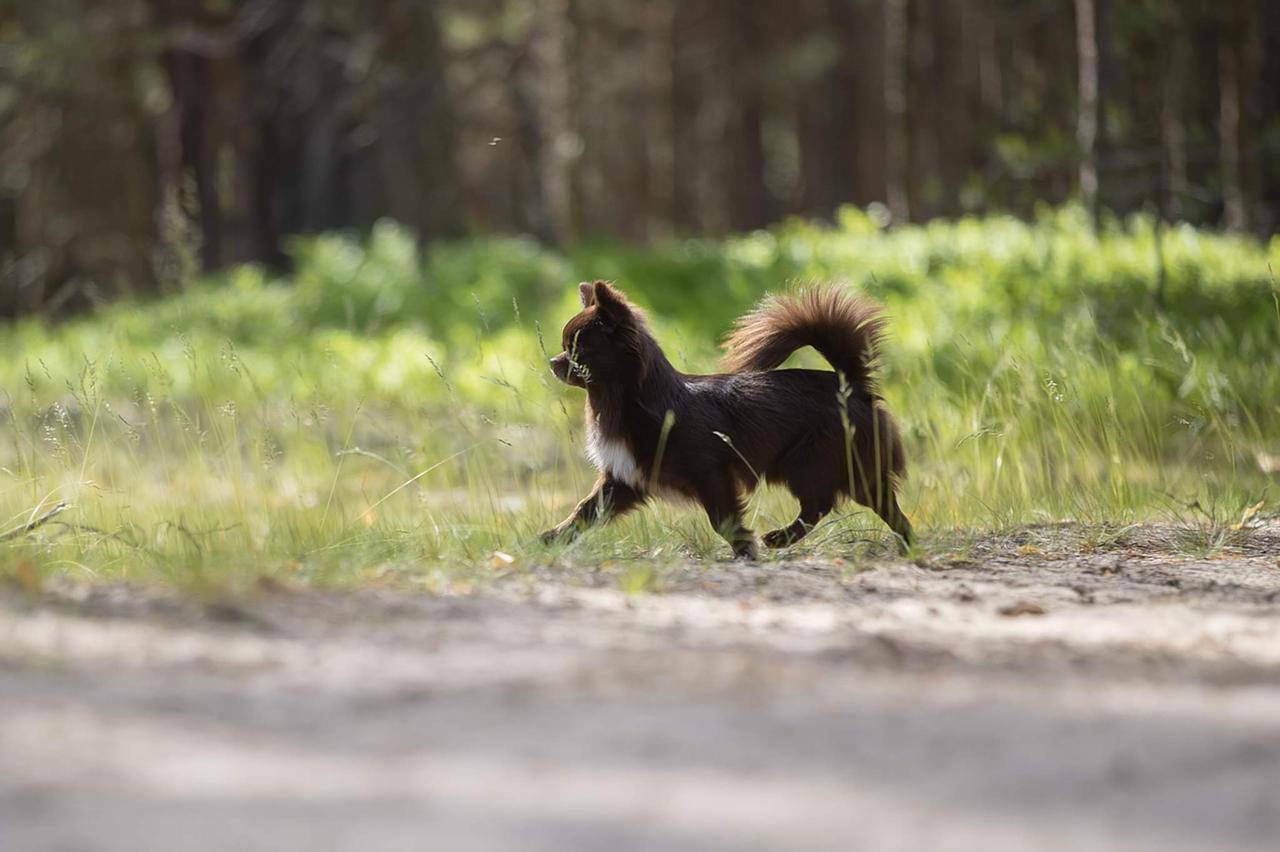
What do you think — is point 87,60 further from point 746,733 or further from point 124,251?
point 746,733

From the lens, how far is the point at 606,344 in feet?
20.5

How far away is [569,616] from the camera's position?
Result: 4.36 meters

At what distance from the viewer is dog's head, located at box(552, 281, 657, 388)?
621 centimetres

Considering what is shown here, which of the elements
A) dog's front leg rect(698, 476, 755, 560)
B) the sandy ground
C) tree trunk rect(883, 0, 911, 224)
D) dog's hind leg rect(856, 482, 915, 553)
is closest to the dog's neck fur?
dog's front leg rect(698, 476, 755, 560)

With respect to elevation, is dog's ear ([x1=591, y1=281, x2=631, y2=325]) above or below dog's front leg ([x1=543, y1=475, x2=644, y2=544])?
above

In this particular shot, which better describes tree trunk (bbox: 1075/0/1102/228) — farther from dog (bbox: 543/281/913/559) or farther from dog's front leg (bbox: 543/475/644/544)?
dog's front leg (bbox: 543/475/644/544)

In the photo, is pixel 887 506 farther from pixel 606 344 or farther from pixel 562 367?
pixel 562 367

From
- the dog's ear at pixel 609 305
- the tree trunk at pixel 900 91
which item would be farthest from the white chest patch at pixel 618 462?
the tree trunk at pixel 900 91

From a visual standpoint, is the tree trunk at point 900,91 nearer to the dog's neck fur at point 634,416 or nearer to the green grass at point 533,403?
the green grass at point 533,403

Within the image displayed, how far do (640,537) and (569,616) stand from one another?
185cm

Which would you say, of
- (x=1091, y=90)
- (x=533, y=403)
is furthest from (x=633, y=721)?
(x=1091, y=90)

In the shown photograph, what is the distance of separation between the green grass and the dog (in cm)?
19

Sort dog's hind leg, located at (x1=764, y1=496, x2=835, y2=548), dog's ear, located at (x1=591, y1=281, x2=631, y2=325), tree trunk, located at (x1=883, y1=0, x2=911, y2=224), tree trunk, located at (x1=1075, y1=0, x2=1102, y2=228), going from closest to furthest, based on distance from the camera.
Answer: dog's ear, located at (x1=591, y1=281, x2=631, y2=325) < dog's hind leg, located at (x1=764, y1=496, x2=835, y2=548) < tree trunk, located at (x1=1075, y1=0, x2=1102, y2=228) < tree trunk, located at (x1=883, y1=0, x2=911, y2=224)

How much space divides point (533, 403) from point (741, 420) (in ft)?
7.28
